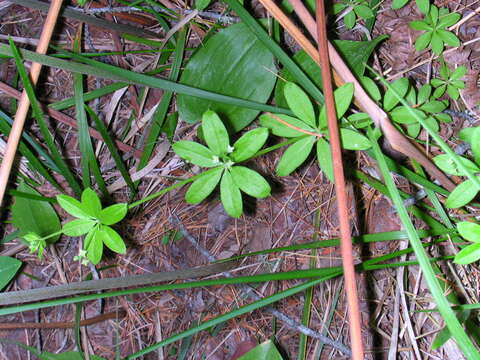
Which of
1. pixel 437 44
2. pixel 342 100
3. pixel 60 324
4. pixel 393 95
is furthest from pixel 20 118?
pixel 437 44

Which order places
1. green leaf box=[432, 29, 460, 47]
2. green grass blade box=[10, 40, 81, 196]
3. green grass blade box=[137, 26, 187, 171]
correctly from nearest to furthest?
green grass blade box=[10, 40, 81, 196]
green leaf box=[432, 29, 460, 47]
green grass blade box=[137, 26, 187, 171]

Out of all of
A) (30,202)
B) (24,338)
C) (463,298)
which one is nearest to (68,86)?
(30,202)

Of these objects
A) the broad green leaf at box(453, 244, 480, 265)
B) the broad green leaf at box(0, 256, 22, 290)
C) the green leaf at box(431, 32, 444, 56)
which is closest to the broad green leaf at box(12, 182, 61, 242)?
the broad green leaf at box(0, 256, 22, 290)

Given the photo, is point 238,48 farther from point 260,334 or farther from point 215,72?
point 260,334

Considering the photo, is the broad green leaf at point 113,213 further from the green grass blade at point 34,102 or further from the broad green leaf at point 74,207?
the green grass blade at point 34,102

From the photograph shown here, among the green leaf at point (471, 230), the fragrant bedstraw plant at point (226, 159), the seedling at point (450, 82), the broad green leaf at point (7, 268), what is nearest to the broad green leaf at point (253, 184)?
the fragrant bedstraw plant at point (226, 159)

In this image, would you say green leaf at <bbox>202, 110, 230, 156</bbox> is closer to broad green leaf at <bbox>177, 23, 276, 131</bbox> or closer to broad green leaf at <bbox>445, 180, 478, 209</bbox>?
broad green leaf at <bbox>177, 23, 276, 131</bbox>
